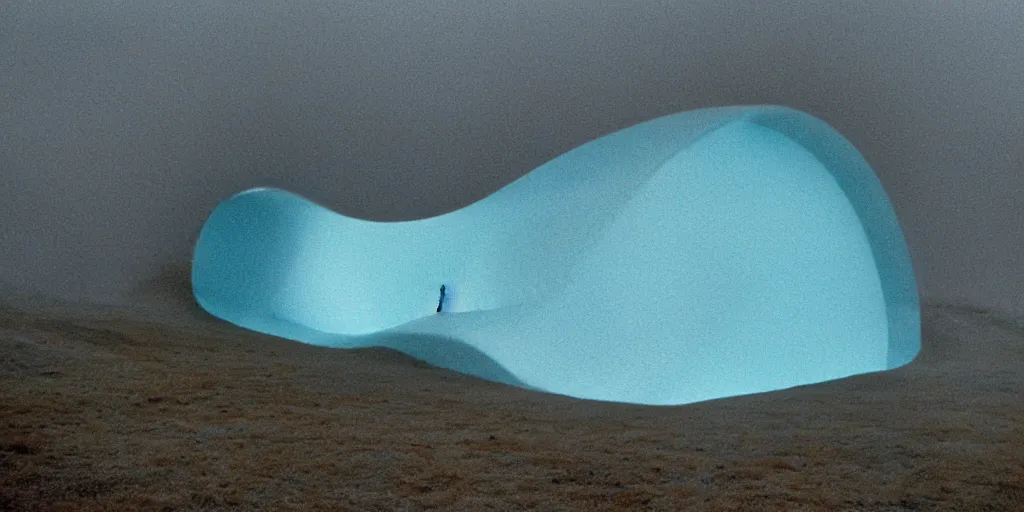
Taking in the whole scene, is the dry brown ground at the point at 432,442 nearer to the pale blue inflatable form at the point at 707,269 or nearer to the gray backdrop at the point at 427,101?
the pale blue inflatable form at the point at 707,269

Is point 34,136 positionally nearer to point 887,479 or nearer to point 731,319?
point 731,319

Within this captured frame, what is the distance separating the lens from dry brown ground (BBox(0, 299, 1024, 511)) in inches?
78.4

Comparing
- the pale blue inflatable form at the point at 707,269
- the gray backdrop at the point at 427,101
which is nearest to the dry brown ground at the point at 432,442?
the pale blue inflatable form at the point at 707,269

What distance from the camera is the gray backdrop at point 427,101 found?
662 centimetres

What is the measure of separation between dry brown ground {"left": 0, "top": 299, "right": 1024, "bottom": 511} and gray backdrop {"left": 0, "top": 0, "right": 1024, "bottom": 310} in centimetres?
290

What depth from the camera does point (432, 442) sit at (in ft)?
8.50

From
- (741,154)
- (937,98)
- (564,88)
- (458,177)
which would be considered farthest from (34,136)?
(937,98)

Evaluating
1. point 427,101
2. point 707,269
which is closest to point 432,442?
point 707,269

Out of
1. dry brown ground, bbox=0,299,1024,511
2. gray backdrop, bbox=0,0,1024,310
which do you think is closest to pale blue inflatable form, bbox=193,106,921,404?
gray backdrop, bbox=0,0,1024,310

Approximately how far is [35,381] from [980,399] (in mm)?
4570

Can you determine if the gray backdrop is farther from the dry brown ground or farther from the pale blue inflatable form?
the dry brown ground

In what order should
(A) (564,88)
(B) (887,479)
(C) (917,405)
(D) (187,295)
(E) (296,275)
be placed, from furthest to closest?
1. (E) (296,275)
2. (A) (564,88)
3. (D) (187,295)
4. (C) (917,405)
5. (B) (887,479)

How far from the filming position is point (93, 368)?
3.23m

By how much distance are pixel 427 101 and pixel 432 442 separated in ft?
18.0
